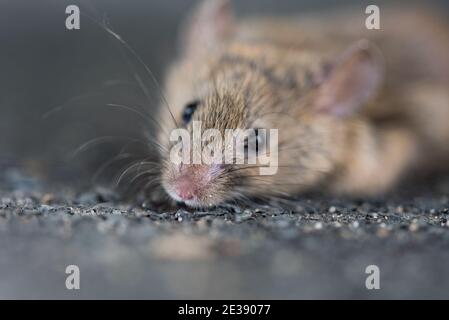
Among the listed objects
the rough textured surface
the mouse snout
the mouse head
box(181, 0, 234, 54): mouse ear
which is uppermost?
box(181, 0, 234, 54): mouse ear

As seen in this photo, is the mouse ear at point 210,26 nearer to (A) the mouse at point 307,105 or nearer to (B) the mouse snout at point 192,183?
(A) the mouse at point 307,105

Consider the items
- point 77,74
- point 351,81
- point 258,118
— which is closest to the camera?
point 258,118

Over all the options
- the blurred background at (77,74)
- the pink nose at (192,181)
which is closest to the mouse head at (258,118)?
the pink nose at (192,181)

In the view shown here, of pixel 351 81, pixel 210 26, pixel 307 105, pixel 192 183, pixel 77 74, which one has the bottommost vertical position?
pixel 192 183

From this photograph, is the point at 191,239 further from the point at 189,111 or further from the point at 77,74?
the point at 77,74

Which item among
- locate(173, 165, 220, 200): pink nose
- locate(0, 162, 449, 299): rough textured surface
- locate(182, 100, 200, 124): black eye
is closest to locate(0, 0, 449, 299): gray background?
locate(0, 162, 449, 299): rough textured surface

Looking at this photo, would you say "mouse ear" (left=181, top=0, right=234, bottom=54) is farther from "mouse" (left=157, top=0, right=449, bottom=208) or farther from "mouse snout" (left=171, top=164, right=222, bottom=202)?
"mouse snout" (left=171, top=164, right=222, bottom=202)

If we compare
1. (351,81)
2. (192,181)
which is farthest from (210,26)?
(192,181)
